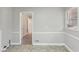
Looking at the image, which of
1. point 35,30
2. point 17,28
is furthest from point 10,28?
point 35,30

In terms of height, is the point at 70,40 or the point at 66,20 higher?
the point at 66,20

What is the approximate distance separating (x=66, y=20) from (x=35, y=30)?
1148 mm

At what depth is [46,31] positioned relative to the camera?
3439 millimetres

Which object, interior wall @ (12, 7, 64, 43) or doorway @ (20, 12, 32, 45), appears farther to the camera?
doorway @ (20, 12, 32, 45)

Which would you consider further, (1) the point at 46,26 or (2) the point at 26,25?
(2) the point at 26,25

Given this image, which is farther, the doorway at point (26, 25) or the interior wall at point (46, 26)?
the doorway at point (26, 25)

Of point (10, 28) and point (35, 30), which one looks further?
point (35, 30)

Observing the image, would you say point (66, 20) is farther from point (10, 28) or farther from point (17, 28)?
point (10, 28)
